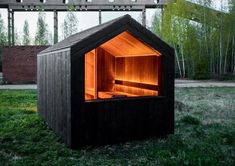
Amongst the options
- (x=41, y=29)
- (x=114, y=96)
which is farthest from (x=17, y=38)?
(x=114, y=96)

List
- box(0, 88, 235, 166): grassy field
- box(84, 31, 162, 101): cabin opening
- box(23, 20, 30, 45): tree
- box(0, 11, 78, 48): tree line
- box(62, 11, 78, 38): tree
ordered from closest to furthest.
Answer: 1. box(0, 88, 235, 166): grassy field
2. box(84, 31, 162, 101): cabin opening
3. box(0, 11, 78, 48): tree line
4. box(62, 11, 78, 38): tree
5. box(23, 20, 30, 45): tree

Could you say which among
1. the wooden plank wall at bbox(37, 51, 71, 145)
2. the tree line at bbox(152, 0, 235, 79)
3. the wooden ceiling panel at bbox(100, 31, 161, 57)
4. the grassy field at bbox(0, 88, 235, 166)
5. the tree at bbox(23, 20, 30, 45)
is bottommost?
the grassy field at bbox(0, 88, 235, 166)

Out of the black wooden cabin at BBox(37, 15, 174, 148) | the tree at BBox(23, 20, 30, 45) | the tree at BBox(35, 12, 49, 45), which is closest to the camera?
the black wooden cabin at BBox(37, 15, 174, 148)

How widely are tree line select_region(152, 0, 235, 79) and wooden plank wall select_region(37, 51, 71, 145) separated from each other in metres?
25.1

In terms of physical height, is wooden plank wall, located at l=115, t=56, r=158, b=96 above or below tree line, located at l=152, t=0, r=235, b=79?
below

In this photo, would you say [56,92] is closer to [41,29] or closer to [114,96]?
[114,96]

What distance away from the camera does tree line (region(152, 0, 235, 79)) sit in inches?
1332

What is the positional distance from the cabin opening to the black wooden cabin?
26 millimetres

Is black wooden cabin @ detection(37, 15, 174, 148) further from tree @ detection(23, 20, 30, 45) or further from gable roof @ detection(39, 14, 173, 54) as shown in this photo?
tree @ detection(23, 20, 30, 45)

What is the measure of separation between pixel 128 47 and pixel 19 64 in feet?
69.6

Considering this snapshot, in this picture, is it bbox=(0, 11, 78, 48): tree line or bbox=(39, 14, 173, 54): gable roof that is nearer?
bbox=(39, 14, 173, 54): gable roof

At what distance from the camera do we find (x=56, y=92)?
8.94 m

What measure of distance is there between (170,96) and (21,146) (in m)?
3.85

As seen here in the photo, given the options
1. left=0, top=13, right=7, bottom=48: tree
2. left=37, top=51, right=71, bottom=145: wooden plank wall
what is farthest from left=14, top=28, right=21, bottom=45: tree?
left=37, top=51, right=71, bottom=145: wooden plank wall
